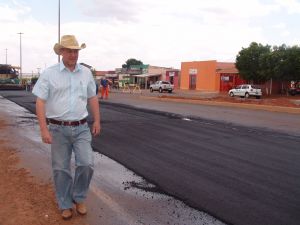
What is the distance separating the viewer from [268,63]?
161 ft

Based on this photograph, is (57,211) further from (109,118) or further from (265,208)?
(109,118)

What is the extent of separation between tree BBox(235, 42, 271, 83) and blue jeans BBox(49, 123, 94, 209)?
158ft

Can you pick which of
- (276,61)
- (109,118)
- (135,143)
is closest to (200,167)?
(135,143)

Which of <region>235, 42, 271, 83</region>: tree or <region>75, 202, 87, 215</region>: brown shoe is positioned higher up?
<region>235, 42, 271, 83</region>: tree

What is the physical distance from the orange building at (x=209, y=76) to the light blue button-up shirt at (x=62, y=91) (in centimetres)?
5842

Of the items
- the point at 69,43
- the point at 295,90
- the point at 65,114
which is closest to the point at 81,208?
the point at 65,114

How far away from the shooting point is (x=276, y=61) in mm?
48500

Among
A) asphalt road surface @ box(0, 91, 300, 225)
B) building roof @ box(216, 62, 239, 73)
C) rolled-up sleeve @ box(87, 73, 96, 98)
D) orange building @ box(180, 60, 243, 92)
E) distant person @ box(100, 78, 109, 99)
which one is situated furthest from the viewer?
building roof @ box(216, 62, 239, 73)

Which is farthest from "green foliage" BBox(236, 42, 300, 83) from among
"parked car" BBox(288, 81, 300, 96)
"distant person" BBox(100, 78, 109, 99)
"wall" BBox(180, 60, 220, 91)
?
"distant person" BBox(100, 78, 109, 99)

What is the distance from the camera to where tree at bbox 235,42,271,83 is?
5234cm

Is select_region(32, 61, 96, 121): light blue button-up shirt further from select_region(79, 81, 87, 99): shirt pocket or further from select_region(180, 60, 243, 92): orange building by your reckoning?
Result: select_region(180, 60, 243, 92): orange building

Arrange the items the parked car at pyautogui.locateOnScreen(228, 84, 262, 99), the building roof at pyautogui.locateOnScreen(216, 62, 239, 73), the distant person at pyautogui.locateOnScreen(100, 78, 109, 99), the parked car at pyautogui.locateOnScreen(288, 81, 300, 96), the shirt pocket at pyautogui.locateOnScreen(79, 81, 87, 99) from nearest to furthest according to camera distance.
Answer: the shirt pocket at pyautogui.locateOnScreen(79, 81, 87, 99)
the distant person at pyautogui.locateOnScreen(100, 78, 109, 99)
the parked car at pyautogui.locateOnScreen(228, 84, 262, 99)
the parked car at pyautogui.locateOnScreen(288, 81, 300, 96)
the building roof at pyautogui.locateOnScreen(216, 62, 239, 73)

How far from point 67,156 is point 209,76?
64.3 m

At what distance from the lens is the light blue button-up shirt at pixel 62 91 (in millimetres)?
4895
